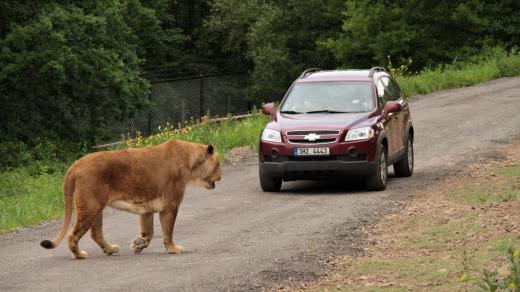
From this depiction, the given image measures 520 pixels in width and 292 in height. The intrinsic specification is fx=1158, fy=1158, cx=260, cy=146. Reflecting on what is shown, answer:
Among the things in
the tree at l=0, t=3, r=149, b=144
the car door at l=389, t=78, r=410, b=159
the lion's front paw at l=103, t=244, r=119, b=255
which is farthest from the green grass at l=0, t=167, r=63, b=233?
the tree at l=0, t=3, r=149, b=144

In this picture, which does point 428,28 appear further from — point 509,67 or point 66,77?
point 66,77

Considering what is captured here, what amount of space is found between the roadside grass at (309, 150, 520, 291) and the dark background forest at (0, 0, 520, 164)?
50.4 feet

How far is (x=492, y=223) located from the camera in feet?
44.7

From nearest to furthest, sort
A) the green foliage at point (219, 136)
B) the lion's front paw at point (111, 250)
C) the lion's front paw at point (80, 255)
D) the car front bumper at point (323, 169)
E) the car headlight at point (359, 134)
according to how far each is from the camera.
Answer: the lion's front paw at point (80, 255) < the lion's front paw at point (111, 250) < the car front bumper at point (323, 169) < the car headlight at point (359, 134) < the green foliage at point (219, 136)

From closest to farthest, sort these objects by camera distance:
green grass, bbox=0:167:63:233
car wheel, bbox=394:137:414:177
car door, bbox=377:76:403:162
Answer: green grass, bbox=0:167:63:233
car door, bbox=377:76:403:162
car wheel, bbox=394:137:414:177

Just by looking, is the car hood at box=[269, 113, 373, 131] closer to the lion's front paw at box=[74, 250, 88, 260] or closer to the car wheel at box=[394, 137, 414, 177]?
the car wheel at box=[394, 137, 414, 177]

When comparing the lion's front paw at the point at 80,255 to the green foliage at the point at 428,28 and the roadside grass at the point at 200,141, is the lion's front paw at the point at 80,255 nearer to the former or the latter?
the roadside grass at the point at 200,141

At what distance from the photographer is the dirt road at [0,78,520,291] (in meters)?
10.8

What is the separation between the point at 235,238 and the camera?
43.8 ft

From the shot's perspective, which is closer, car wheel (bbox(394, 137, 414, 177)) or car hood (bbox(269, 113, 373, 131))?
car hood (bbox(269, 113, 373, 131))

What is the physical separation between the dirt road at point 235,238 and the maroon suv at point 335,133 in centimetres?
39

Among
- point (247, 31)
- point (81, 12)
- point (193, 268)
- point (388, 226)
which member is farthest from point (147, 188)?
point (247, 31)

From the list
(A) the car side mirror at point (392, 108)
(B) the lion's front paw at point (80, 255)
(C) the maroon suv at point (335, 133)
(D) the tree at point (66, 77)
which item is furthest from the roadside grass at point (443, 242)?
(D) the tree at point (66, 77)

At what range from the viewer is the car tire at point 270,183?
1741cm
